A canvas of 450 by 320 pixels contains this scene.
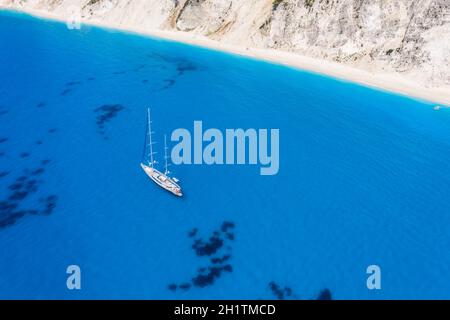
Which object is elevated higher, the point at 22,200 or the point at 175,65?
the point at 175,65

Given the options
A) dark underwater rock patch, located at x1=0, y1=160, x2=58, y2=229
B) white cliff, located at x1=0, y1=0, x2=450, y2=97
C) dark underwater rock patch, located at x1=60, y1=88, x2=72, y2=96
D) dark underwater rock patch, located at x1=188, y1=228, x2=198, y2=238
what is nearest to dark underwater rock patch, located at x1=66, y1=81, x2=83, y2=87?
dark underwater rock patch, located at x1=60, y1=88, x2=72, y2=96

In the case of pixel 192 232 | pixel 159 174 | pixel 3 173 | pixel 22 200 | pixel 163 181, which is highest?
pixel 159 174

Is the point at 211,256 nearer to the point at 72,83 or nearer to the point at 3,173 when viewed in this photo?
the point at 3,173

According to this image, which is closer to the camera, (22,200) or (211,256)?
(211,256)

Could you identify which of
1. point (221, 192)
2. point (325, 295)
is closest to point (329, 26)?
point (221, 192)

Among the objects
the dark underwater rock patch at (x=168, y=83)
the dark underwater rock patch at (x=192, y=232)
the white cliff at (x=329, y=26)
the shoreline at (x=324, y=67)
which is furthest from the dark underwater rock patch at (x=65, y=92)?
the white cliff at (x=329, y=26)

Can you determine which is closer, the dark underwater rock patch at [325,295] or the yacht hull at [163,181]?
the dark underwater rock patch at [325,295]

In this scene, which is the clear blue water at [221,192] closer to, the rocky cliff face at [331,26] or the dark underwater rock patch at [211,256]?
the dark underwater rock patch at [211,256]
